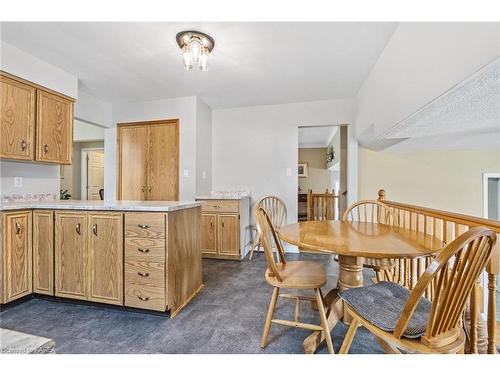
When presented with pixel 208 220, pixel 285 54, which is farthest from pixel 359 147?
pixel 208 220

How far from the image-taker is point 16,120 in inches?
88.2

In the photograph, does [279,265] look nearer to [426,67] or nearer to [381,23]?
[426,67]

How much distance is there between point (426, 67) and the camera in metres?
1.59

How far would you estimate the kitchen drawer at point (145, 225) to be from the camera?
185 centimetres

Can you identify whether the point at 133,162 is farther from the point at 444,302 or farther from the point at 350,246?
the point at 444,302

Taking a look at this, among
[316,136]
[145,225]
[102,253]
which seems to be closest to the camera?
[145,225]

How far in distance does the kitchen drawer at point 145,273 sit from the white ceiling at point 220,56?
1919 mm

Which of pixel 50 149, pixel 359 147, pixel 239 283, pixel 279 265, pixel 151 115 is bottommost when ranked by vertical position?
pixel 239 283

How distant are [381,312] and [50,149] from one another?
10.5ft

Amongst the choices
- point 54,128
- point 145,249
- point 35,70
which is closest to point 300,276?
point 145,249

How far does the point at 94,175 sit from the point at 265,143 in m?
4.55

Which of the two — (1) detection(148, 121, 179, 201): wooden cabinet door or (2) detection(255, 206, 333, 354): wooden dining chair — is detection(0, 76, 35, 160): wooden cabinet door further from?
(2) detection(255, 206, 333, 354): wooden dining chair

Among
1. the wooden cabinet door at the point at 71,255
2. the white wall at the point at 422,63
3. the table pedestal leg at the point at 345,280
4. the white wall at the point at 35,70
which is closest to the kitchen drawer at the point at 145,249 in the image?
the wooden cabinet door at the point at 71,255

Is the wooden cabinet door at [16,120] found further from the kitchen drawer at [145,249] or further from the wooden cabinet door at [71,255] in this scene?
the kitchen drawer at [145,249]
